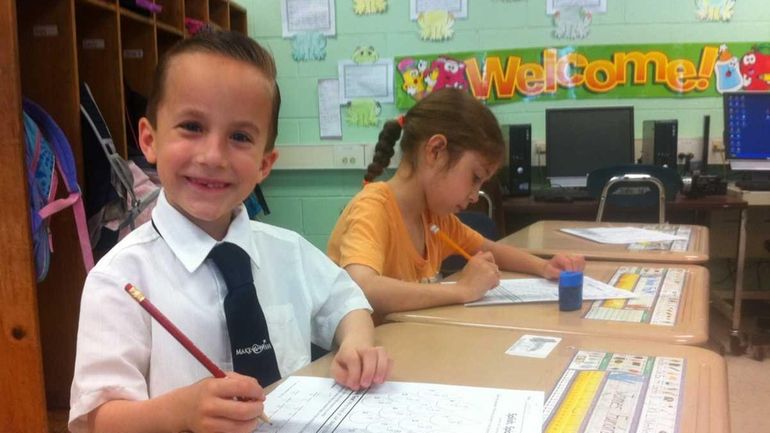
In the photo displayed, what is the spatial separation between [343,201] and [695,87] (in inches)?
Result: 77.3

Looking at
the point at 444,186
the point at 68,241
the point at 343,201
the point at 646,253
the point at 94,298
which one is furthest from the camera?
the point at 343,201

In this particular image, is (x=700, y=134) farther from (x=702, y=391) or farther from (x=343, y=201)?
(x=702, y=391)

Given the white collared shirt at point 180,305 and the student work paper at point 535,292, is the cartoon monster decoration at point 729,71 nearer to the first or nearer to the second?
the student work paper at point 535,292

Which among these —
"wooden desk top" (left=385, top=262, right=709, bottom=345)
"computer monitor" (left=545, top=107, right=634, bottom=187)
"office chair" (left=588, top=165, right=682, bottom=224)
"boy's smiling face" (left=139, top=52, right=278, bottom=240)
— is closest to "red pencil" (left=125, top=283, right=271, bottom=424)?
"boy's smiling face" (left=139, top=52, right=278, bottom=240)

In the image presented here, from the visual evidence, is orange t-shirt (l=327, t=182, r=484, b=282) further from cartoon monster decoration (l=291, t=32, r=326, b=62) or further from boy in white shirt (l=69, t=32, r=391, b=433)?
cartoon monster decoration (l=291, t=32, r=326, b=62)

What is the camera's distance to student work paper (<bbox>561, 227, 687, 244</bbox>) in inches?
79.9

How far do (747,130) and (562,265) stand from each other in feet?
7.47

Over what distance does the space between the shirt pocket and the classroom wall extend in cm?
278

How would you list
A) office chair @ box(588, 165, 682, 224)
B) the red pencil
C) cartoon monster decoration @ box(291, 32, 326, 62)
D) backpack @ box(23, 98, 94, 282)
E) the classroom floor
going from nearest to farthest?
the red pencil < backpack @ box(23, 98, 94, 282) < the classroom floor < office chair @ box(588, 165, 682, 224) < cartoon monster decoration @ box(291, 32, 326, 62)

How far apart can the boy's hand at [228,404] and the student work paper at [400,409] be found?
0.21 ft

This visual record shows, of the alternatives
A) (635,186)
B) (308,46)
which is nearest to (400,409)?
(635,186)

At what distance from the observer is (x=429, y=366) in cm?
94

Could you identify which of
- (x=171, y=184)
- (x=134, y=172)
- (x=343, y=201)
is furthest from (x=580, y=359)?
(x=343, y=201)

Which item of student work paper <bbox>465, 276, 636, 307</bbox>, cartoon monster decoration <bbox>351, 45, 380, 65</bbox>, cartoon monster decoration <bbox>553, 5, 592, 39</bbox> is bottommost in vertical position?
student work paper <bbox>465, 276, 636, 307</bbox>
